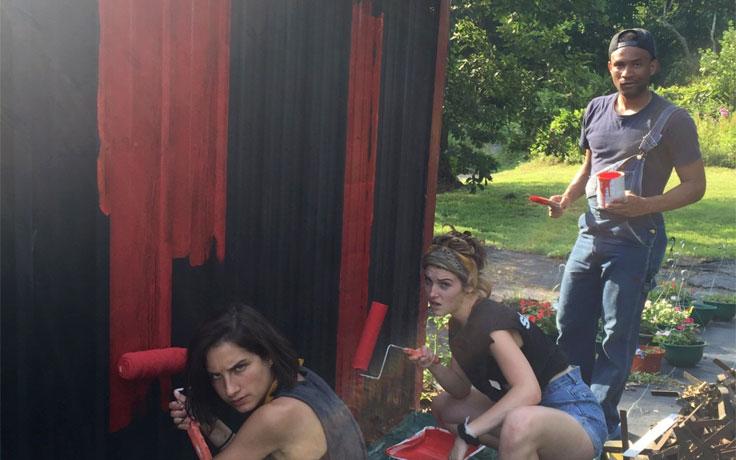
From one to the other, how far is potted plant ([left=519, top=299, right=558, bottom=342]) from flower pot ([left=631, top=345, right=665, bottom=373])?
2.10 feet

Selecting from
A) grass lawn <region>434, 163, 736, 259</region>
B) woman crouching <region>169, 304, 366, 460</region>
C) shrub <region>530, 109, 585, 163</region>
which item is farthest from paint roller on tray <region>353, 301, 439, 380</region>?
shrub <region>530, 109, 585, 163</region>

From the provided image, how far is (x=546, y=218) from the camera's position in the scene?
16.2 metres

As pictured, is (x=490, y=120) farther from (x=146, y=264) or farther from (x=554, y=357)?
(x=146, y=264)

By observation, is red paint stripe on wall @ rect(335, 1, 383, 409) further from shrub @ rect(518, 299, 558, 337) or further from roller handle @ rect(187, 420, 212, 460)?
shrub @ rect(518, 299, 558, 337)

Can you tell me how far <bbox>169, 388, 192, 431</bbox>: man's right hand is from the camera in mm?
2738

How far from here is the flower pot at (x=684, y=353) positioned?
21.9 ft

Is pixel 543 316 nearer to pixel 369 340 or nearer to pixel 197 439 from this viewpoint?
pixel 369 340

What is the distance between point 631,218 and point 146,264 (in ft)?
8.62

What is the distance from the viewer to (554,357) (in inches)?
141

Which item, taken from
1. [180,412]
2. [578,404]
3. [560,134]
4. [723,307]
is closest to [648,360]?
[723,307]

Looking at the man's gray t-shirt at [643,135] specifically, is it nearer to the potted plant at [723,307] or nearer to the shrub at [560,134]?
the potted plant at [723,307]

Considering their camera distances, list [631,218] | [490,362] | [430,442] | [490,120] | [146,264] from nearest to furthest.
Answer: [146,264] → [490,362] → [430,442] → [631,218] → [490,120]

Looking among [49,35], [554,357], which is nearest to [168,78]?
[49,35]

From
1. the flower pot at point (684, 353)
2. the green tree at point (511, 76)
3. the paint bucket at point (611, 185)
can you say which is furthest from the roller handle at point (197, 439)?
the green tree at point (511, 76)
